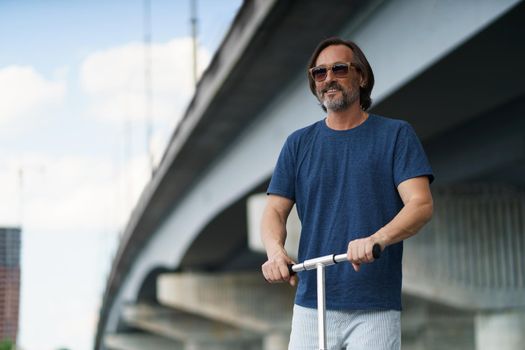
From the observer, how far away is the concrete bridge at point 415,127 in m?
10.4

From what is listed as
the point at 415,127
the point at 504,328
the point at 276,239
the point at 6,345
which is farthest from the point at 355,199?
the point at 6,345

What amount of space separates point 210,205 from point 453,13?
492 inches

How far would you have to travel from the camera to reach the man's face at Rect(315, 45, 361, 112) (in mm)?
3805

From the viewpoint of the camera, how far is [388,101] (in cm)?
1167

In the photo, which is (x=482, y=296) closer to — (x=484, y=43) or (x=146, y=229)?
(x=484, y=43)

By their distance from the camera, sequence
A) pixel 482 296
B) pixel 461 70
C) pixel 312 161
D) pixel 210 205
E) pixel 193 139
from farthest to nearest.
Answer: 1. pixel 210 205
2. pixel 193 139
3. pixel 482 296
4. pixel 461 70
5. pixel 312 161

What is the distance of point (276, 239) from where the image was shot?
3.84 meters

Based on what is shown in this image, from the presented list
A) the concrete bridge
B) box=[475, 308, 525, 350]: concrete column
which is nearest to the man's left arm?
the concrete bridge

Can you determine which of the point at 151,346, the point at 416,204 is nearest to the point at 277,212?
the point at 416,204

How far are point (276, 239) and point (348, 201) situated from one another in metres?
0.32

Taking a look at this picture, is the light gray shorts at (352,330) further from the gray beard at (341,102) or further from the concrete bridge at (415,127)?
the concrete bridge at (415,127)

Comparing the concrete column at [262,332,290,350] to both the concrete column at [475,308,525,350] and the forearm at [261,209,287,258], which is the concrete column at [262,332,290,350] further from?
the forearm at [261,209,287,258]

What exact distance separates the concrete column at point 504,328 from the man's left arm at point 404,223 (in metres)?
13.7

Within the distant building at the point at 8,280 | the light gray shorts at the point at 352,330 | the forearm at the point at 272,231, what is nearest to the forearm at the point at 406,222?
the light gray shorts at the point at 352,330
